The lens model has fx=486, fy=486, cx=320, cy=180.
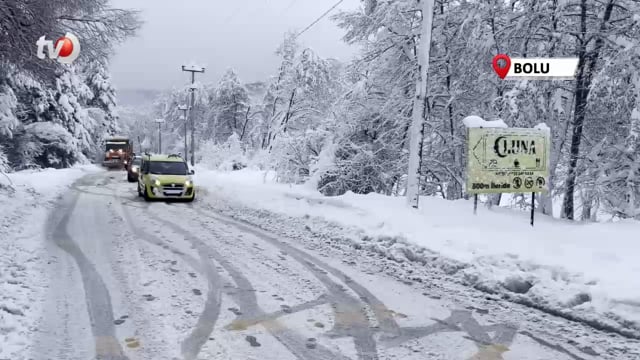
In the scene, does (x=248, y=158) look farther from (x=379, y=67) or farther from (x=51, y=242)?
(x=51, y=242)

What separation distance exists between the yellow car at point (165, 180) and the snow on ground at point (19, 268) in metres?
3.41

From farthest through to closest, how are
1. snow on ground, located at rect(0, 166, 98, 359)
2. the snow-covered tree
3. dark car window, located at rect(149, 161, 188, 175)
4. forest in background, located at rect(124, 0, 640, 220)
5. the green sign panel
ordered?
1. the snow-covered tree
2. dark car window, located at rect(149, 161, 188, 175)
3. forest in background, located at rect(124, 0, 640, 220)
4. the green sign panel
5. snow on ground, located at rect(0, 166, 98, 359)

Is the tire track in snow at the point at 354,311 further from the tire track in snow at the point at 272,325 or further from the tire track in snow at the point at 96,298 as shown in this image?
the tire track in snow at the point at 96,298

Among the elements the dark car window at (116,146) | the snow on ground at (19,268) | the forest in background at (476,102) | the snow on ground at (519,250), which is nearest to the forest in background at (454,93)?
the forest in background at (476,102)

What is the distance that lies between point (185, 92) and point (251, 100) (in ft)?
74.4

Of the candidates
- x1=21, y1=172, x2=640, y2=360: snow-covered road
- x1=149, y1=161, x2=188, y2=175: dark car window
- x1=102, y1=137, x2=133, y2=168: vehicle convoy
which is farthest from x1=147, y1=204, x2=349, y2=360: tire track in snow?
x1=102, y1=137, x2=133, y2=168: vehicle convoy

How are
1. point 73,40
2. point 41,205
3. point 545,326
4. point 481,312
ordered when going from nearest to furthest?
point 545,326 → point 481,312 → point 73,40 → point 41,205

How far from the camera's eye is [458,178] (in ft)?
56.2

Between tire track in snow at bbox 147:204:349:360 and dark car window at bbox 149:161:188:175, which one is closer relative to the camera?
tire track in snow at bbox 147:204:349:360

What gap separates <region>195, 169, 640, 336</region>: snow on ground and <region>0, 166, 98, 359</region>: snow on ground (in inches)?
220

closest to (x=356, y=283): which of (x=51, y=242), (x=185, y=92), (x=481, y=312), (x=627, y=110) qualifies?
(x=481, y=312)

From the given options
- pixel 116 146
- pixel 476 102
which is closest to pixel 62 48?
pixel 476 102

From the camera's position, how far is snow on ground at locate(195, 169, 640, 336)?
5.88 m

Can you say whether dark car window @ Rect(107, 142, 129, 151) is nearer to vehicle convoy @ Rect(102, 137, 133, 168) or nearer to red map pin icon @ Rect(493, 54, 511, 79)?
vehicle convoy @ Rect(102, 137, 133, 168)
